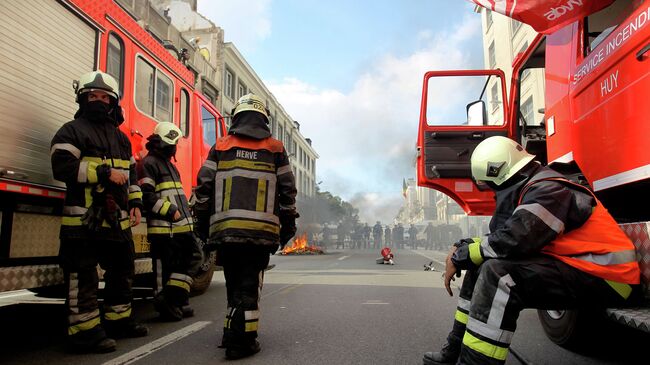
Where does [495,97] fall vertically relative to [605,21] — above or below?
above

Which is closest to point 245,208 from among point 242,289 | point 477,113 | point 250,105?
point 242,289

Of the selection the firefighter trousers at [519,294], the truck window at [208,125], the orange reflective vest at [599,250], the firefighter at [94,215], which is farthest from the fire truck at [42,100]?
the orange reflective vest at [599,250]

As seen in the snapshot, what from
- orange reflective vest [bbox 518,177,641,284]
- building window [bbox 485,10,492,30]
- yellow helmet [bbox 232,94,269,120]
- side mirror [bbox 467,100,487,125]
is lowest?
orange reflective vest [bbox 518,177,641,284]

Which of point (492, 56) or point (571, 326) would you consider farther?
point (492, 56)

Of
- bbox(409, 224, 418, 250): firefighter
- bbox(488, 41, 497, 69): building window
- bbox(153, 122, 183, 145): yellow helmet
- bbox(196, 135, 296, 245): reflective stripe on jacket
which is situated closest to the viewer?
bbox(196, 135, 296, 245): reflective stripe on jacket

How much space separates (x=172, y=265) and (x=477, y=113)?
145 inches

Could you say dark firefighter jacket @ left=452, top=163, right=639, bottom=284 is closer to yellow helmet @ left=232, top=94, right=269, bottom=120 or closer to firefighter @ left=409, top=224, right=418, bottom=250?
yellow helmet @ left=232, top=94, right=269, bottom=120

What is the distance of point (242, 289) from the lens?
3.40m

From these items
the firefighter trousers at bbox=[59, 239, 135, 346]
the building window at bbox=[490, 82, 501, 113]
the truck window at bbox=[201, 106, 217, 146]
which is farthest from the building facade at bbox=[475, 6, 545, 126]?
the firefighter trousers at bbox=[59, 239, 135, 346]

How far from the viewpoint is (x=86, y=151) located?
3.45m

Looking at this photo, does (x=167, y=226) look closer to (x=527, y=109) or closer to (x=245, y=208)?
(x=245, y=208)

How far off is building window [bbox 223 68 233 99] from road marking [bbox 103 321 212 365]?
26750 millimetres

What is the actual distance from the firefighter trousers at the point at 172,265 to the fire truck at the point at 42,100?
25cm

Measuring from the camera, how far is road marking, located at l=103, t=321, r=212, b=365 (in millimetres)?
3148
